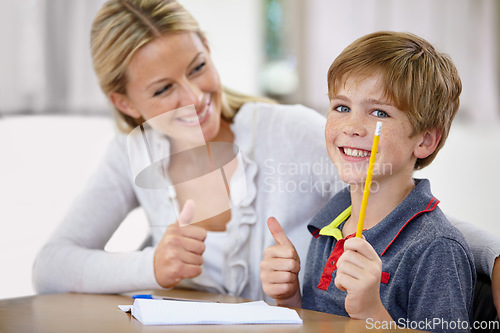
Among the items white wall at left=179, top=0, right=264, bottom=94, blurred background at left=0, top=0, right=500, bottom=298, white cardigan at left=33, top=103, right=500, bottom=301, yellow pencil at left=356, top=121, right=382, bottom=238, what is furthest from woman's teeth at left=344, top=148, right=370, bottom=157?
white wall at left=179, top=0, right=264, bottom=94

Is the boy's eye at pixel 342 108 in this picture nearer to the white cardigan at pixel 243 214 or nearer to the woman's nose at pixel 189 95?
the white cardigan at pixel 243 214

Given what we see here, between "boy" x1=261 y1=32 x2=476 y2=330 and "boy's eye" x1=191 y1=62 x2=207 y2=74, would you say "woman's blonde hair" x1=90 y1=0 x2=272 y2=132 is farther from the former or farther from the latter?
"boy" x1=261 y1=32 x2=476 y2=330

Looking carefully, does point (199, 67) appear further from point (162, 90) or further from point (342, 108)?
point (342, 108)

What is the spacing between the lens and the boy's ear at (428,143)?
95cm

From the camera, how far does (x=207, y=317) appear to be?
79 cm

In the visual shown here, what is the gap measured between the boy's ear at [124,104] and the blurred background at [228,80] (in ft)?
3.33

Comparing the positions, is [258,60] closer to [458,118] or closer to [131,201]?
[458,118]

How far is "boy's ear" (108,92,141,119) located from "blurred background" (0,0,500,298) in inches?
39.9

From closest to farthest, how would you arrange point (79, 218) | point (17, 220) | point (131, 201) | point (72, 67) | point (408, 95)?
1. point (408, 95)
2. point (79, 218)
3. point (131, 201)
4. point (17, 220)
5. point (72, 67)

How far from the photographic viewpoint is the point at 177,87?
129cm

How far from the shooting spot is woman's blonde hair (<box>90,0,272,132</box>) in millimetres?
1271

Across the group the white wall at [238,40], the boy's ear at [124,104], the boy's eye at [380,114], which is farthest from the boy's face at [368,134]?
the white wall at [238,40]

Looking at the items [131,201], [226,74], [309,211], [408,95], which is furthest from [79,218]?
Answer: [226,74]

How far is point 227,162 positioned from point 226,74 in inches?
86.2
